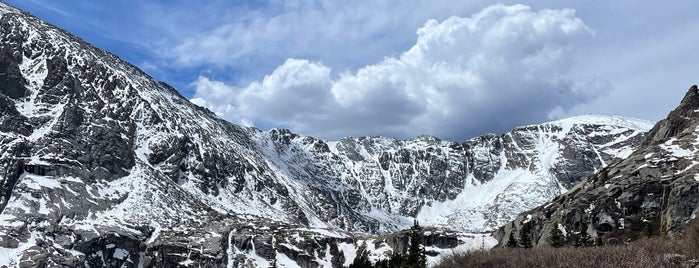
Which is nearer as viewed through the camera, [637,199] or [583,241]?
[583,241]

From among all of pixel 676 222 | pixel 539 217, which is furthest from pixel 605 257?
pixel 539 217

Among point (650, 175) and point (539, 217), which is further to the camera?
point (539, 217)

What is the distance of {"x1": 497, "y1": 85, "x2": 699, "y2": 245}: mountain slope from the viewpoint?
14850 cm

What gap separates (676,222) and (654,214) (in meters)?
15.7

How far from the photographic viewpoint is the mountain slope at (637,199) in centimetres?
14850

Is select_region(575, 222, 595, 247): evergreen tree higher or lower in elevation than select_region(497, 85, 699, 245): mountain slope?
lower

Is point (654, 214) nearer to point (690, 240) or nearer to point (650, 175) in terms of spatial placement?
point (650, 175)

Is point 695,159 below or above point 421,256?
above

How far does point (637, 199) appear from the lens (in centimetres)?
16375

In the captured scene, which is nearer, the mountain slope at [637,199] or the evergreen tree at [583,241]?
the evergreen tree at [583,241]

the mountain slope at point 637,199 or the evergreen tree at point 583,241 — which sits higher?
the mountain slope at point 637,199

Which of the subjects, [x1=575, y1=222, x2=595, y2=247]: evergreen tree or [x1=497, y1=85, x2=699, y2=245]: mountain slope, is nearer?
[x1=575, y1=222, x2=595, y2=247]: evergreen tree

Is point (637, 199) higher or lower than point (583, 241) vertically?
higher

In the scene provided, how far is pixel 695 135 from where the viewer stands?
192375mm
